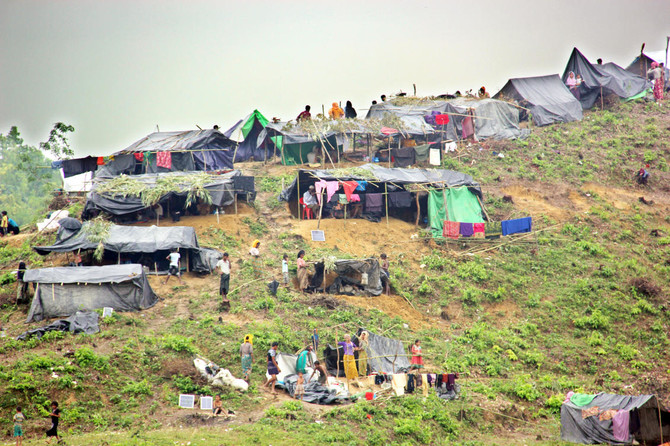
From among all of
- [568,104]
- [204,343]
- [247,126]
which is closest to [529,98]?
[568,104]

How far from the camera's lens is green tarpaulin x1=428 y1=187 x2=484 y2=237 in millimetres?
26469

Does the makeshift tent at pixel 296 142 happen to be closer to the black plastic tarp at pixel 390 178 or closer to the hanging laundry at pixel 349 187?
the black plastic tarp at pixel 390 178

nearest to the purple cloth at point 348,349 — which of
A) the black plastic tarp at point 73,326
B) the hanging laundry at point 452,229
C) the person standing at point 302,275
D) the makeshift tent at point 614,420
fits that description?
the person standing at point 302,275

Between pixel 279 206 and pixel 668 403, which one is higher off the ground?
pixel 279 206

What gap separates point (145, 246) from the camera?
2123 cm

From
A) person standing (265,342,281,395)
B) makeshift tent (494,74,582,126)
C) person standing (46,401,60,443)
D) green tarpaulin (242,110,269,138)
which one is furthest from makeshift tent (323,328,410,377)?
makeshift tent (494,74,582,126)

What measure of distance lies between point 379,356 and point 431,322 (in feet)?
17.4

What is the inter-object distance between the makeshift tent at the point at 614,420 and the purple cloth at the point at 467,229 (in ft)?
36.0

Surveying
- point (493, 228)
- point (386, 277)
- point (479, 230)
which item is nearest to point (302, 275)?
point (386, 277)

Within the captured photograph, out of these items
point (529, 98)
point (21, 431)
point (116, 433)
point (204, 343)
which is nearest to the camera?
point (21, 431)

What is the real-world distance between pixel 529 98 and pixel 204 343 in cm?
2766

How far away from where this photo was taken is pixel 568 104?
1499 inches

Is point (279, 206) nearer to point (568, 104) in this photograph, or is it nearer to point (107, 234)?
point (107, 234)

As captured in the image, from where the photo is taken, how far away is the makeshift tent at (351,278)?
2184cm
